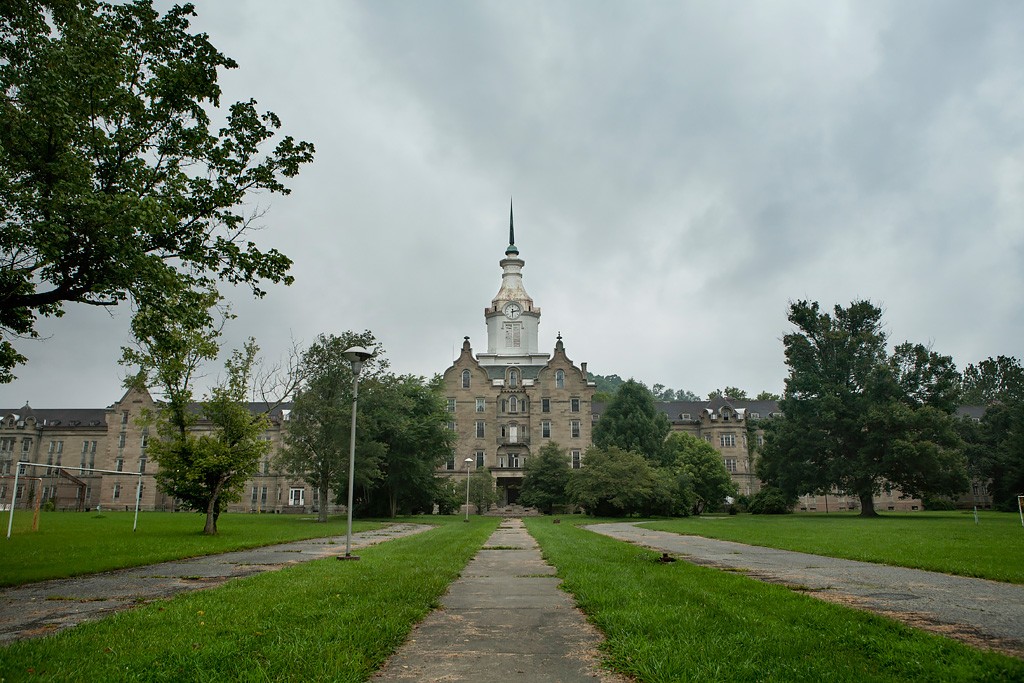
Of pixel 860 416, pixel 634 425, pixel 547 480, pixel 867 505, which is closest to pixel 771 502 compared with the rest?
pixel 867 505

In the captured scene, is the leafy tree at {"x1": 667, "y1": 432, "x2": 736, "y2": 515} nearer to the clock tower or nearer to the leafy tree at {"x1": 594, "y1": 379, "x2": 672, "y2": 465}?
the leafy tree at {"x1": 594, "y1": 379, "x2": 672, "y2": 465}

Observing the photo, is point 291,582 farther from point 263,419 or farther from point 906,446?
point 906,446

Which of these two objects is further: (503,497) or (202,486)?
(503,497)

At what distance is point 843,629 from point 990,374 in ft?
401

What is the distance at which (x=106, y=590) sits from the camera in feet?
32.7

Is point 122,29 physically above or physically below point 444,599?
above

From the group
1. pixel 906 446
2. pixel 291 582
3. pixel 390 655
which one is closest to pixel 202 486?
pixel 291 582

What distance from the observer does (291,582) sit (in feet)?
33.6

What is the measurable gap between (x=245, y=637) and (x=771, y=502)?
5958 centimetres

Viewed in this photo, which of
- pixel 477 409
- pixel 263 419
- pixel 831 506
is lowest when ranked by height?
pixel 831 506

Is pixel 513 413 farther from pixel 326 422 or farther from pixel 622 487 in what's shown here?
pixel 326 422

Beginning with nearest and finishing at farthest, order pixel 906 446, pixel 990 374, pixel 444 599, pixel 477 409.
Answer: pixel 444 599, pixel 906 446, pixel 477 409, pixel 990 374

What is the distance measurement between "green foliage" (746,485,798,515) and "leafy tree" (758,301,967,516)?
1.04m

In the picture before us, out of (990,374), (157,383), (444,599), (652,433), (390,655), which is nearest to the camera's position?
(390,655)
